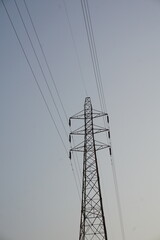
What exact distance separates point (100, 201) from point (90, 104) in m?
9.27

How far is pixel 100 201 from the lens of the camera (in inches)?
875

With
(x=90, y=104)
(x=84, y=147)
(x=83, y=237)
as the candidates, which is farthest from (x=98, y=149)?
(x=83, y=237)

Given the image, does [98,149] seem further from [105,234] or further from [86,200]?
[105,234]

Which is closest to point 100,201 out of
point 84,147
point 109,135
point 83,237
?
point 83,237

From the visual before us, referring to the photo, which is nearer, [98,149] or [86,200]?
[86,200]

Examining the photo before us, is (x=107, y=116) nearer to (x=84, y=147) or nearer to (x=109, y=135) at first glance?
(x=109, y=135)

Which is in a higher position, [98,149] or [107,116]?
[107,116]

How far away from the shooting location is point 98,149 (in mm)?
24375

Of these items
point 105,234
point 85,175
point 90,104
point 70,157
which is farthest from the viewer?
point 90,104

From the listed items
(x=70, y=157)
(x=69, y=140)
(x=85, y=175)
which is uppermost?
(x=69, y=140)

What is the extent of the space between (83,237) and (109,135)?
870cm

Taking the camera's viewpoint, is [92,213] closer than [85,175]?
Yes

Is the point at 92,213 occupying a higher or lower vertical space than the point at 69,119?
lower

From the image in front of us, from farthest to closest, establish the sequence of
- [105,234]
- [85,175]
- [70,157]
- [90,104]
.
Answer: [90,104] → [70,157] → [85,175] → [105,234]
